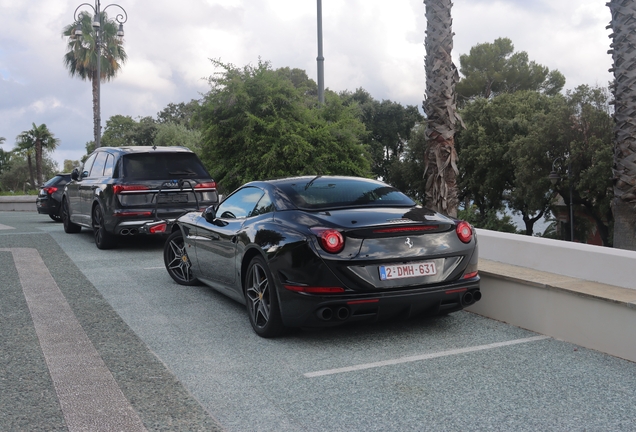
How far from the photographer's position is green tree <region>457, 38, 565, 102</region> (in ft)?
189

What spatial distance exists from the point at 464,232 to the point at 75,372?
3.18 metres

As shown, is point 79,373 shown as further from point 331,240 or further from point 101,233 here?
point 101,233

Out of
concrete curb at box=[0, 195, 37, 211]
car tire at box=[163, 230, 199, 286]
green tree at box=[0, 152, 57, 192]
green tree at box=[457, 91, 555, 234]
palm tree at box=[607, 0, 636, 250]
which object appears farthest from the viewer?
green tree at box=[0, 152, 57, 192]

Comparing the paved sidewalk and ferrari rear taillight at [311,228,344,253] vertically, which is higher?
ferrari rear taillight at [311,228,344,253]

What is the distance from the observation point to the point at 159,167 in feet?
36.9

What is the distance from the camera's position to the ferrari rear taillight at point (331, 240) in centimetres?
515

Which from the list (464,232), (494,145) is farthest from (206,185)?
(494,145)

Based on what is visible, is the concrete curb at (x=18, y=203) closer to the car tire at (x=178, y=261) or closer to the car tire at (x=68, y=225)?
the car tire at (x=68, y=225)

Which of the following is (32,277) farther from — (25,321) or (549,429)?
(549,429)

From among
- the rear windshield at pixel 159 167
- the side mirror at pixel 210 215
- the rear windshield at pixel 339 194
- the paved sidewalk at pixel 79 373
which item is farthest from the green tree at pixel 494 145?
the paved sidewalk at pixel 79 373

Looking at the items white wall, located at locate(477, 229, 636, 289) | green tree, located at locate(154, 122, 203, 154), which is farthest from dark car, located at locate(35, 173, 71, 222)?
green tree, located at locate(154, 122, 203, 154)

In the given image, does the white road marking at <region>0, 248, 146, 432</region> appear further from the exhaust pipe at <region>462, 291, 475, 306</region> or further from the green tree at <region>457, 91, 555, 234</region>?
the green tree at <region>457, 91, 555, 234</region>

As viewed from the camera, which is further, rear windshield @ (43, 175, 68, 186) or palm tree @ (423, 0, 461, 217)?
rear windshield @ (43, 175, 68, 186)

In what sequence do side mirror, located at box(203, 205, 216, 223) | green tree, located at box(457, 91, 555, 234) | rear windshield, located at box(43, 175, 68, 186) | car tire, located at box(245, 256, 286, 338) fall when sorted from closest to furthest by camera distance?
1. car tire, located at box(245, 256, 286, 338)
2. side mirror, located at box(203, 205, 216, 223)
3. rear windshield, located at box(43, 175, 68, 186)
4. green tree, located at box(457, 91, 555, 234)
